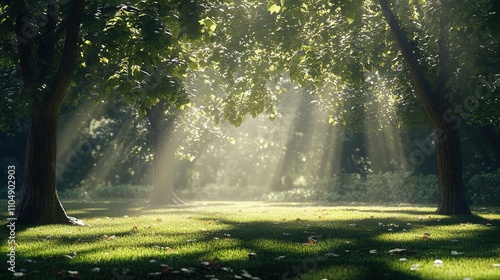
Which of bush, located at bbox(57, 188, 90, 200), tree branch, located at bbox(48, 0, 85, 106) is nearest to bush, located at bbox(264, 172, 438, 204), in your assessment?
bush, located at bbox(57, 188, 90, 200)

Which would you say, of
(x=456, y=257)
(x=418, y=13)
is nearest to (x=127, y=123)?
(x=418, y=13)

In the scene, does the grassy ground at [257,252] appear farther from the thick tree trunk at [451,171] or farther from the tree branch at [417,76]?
the tree branch at [417,76]

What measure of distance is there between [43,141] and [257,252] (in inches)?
322

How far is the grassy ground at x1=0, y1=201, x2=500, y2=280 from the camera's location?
6.64 meters

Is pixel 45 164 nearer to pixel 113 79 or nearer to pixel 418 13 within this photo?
pixel 113 79

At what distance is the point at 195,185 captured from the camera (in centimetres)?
5947

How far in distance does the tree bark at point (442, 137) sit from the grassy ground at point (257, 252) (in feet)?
16.1

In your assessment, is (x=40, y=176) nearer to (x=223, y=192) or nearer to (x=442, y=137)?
(x=442, y=137)

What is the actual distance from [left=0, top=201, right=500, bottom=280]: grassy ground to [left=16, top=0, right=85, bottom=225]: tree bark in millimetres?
1358

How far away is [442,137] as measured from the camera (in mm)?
17969

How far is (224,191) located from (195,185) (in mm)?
3437

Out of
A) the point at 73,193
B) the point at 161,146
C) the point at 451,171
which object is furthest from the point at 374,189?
the point at 73,193

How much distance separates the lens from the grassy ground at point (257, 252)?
262 inches

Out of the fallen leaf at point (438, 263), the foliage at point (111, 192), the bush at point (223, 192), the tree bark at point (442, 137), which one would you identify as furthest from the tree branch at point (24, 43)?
the bush at point (223, 192)
